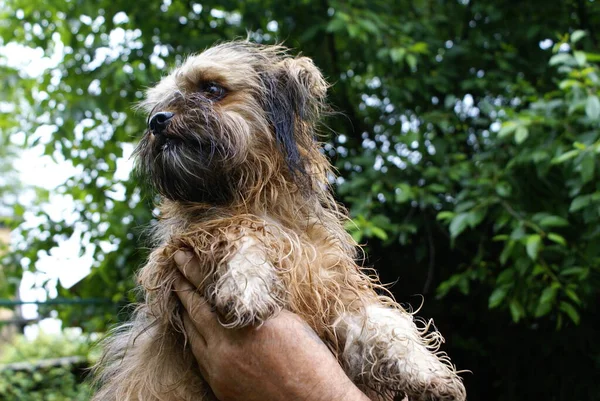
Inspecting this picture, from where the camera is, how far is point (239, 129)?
2.27m

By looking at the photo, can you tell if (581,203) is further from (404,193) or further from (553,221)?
(404,193)

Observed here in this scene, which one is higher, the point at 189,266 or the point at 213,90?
the point at 213,90

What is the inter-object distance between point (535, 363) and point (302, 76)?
336 centimetres

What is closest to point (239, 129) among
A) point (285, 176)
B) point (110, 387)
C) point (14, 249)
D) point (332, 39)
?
point (285, 176)

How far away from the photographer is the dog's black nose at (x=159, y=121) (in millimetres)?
2238

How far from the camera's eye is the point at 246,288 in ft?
6.26

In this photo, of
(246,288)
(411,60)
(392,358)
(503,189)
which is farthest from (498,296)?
(246,288)

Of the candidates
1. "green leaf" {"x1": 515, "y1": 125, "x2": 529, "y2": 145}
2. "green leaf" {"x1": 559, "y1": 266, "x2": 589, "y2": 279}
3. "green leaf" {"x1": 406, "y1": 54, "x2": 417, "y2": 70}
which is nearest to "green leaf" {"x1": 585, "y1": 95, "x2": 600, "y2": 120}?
"green leaf" {"x1": 515, "y1": 125, "x2": 529, "y2": 145}

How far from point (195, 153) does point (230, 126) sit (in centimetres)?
15

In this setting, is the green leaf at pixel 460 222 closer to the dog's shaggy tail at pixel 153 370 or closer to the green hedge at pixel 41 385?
the dog's shaggy tail at pixel 153 370

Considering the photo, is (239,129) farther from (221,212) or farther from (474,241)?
(474,241)

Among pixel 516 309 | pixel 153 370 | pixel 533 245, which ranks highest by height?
pixel 533 245

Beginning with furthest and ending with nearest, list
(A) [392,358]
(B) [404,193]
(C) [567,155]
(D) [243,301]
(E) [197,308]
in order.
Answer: (B) [404,193], (C) [567,155], (A) [392,358], (E) [197,308], (D) [243,301]

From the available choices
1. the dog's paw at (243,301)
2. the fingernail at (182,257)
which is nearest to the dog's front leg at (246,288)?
the dog's paw at (243,301)
